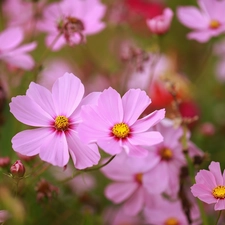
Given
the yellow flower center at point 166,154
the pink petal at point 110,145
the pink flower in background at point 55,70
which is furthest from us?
the pink flower in background at point 55,70

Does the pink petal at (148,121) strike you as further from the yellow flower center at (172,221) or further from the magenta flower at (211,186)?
the yellow flower center at (172,221)

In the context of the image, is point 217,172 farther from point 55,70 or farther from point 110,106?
point 55,70

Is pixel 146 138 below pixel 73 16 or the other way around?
below

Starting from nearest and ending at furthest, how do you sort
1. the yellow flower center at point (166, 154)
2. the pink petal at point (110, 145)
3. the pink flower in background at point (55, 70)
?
1. the pink petal at point (110, 145)
2. the yellow flower center at point (166, 154)
3. the pink flower in background at point (55, 70)

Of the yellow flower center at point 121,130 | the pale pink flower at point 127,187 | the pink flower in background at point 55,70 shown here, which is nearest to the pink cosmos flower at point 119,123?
the yellow flower center at point 121,130

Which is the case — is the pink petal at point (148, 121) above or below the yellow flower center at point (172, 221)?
above

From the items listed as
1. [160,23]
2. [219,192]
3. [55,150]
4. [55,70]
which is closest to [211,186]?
[219,192]

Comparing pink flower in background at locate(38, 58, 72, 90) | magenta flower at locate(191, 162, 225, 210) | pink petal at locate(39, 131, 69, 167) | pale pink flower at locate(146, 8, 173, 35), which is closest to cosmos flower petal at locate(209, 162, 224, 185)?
magenta flower at locate(191, 162, 225, 210)

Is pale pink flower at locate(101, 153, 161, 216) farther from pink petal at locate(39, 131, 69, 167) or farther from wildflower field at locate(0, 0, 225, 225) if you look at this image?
pink petal at locate(39, 131, 69, 167)
